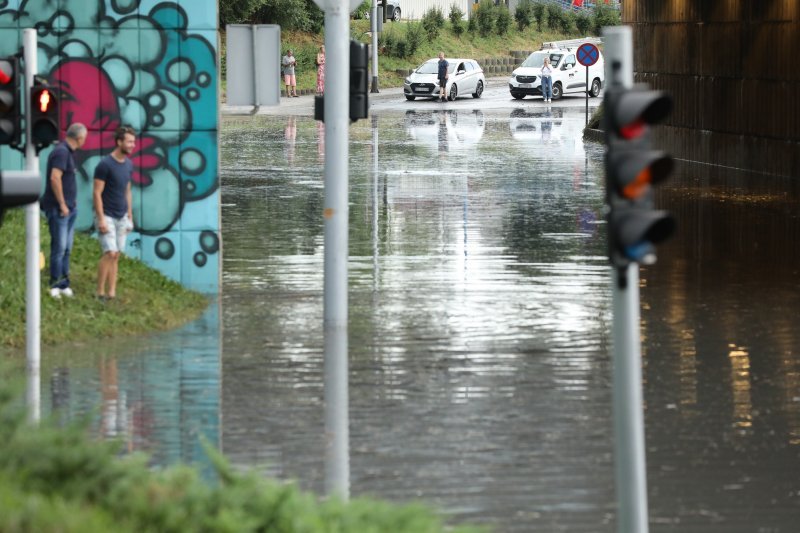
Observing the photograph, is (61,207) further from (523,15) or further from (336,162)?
(523,15)

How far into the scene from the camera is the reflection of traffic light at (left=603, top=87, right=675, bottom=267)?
721cm

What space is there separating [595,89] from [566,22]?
98.2 ft

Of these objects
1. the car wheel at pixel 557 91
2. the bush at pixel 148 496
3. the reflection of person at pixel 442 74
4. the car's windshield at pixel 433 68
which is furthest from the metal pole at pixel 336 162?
the car wheel at pixel 557 91

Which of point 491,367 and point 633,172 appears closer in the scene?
point 633,172

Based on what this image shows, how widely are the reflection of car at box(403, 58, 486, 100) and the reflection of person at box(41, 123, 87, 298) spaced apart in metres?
44.9

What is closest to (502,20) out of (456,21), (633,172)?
(456,21)

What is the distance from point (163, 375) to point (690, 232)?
37.2 ft

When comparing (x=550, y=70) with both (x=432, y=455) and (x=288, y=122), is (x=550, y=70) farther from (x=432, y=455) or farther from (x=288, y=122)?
(x=432, y=455)

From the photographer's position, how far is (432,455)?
10.1 metres

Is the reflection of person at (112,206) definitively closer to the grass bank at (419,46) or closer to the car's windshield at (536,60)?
the car's windshield at (536,60)

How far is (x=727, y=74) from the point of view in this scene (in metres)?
31.9

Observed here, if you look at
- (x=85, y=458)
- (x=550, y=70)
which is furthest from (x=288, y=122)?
(x=85, y=458)

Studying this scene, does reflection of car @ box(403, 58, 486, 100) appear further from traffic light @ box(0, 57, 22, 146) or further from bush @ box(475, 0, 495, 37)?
traffic light @ box(0, 57, 22, 146)

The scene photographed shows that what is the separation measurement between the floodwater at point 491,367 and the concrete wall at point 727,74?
4474 mm
